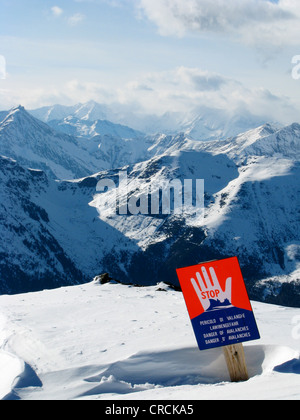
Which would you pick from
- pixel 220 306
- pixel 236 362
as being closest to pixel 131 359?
pixel 236 362

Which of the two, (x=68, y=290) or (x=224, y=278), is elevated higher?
(x=224, y=278)

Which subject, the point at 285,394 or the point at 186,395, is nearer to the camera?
the point at 285,394

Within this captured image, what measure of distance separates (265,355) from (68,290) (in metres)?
18.8

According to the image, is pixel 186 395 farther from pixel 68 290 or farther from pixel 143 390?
pixel 68 290

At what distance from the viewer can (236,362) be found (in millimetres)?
12016

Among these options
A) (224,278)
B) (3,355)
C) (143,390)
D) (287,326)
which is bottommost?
(287,326)

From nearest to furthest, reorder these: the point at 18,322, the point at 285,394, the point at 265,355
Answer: the point at 285,394, the point at 265,355, the point at 18,322

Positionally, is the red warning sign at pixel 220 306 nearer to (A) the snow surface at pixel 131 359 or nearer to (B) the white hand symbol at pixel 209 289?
(B) the white hand symbol at pixel 209 289

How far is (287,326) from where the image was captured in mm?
17672

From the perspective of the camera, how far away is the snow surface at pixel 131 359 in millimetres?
11344

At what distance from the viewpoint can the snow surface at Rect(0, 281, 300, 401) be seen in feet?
37.2

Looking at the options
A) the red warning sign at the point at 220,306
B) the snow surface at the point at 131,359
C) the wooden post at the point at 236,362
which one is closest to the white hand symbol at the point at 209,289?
the red warning sign at the point at 220,306

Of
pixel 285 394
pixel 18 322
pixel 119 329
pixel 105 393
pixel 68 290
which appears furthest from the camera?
pixel 68 290
